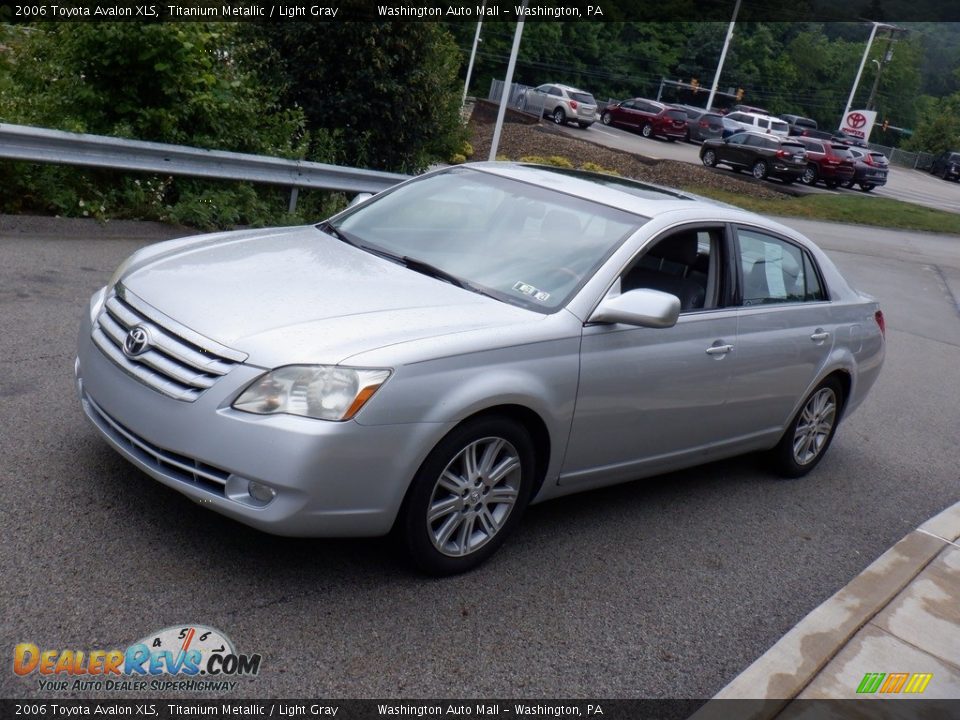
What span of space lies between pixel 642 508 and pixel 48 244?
19.4ft

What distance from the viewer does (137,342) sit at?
4.27m

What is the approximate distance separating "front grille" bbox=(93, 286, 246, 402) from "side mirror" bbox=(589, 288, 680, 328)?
168cm

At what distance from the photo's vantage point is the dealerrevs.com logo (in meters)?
3.38

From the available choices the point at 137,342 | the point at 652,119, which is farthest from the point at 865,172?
the point at 137,342

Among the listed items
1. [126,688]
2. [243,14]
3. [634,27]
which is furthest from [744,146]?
[634,27]

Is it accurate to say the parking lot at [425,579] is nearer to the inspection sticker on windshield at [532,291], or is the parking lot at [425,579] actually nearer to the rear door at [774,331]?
the rear door at [774,331]

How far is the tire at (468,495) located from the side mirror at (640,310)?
672mm

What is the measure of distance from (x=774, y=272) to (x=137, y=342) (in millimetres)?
3712

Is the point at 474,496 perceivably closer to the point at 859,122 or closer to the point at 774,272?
the point at 774,272

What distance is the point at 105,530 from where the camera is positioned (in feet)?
14.2

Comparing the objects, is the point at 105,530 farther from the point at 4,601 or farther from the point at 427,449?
the point at 427,449

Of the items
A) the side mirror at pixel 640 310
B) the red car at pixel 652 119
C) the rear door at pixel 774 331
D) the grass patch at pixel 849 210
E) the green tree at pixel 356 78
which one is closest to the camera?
the side mirror at pixel 640 310

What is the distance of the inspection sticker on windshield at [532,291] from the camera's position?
491 centimetres

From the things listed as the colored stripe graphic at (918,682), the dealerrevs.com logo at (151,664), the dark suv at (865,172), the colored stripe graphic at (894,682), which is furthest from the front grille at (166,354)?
the dark suv at (865,172)
